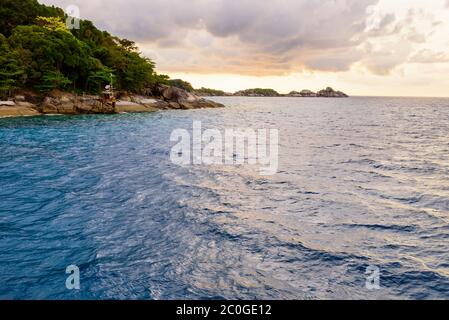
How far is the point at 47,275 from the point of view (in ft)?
23.3

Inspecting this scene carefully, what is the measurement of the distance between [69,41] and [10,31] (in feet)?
59.1

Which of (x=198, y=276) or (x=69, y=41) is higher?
(x=69, y=41)

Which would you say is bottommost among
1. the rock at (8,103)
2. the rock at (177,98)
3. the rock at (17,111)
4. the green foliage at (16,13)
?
the rock at (17,111)

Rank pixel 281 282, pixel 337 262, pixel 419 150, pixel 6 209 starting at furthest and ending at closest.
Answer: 1. pixel 419 150
2. pixel 6 209
3. pixel 337 262
4. pixel 281 282

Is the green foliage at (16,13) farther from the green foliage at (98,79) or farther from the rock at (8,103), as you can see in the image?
the rock at (8,103)

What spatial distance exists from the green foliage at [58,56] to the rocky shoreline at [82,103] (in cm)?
197

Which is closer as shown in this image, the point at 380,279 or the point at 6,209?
the point at 380,279

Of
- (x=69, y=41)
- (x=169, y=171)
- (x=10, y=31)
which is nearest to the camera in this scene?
(x=169, y=171)

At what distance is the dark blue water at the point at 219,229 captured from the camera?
6.93 m

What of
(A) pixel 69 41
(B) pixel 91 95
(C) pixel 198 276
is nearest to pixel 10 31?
(A) pixel 69 41

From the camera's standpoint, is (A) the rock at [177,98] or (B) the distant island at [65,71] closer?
(B) the distant island at [65,71]

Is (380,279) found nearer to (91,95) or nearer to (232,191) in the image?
(232,191)

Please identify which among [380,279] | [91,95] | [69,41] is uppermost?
[69,41]

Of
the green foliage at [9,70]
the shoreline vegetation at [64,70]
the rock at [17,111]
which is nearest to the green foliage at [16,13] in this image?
the shoreline vegetation at [64,70]
